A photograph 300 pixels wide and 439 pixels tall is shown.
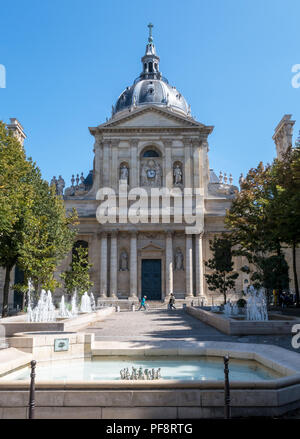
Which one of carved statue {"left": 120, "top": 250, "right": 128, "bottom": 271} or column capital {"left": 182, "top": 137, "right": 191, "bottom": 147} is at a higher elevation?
column capital {"left": 182, "top": 137, "right": 191, "bottom": 147}

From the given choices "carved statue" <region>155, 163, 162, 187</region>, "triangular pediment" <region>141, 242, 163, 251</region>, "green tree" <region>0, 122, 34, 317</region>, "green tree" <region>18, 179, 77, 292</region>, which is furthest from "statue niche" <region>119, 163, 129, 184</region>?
"green tree" <region>0, 122, 34, 317</region>

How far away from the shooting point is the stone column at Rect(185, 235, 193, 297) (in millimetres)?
37025

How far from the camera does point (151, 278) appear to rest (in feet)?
126

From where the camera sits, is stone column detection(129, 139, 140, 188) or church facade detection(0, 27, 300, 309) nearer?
church facade detection(0, 27, 300, 309)

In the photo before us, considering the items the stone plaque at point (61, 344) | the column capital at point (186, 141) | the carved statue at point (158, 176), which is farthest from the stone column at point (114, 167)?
the stone plaque at point (61, 344)

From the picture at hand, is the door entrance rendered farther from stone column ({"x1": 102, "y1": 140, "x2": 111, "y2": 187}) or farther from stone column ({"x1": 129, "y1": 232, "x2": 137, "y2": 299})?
stone column ({"x1": 102, "y1": 140, "x2": 111, "y2": 187})

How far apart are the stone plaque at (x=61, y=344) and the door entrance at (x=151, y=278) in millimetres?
27704

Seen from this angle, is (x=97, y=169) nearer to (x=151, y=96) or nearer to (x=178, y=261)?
(x=178, y=261)

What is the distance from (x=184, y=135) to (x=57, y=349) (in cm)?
3278

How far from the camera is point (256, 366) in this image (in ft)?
30.5

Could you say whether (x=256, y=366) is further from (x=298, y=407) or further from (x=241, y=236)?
(x=241, y=236)

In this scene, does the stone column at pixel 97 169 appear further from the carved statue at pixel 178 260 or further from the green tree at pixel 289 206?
the green tree at pixel 289 206

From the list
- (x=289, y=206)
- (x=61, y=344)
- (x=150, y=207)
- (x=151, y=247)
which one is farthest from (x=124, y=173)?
(x=61, y=344)

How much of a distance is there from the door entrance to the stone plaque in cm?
2770
